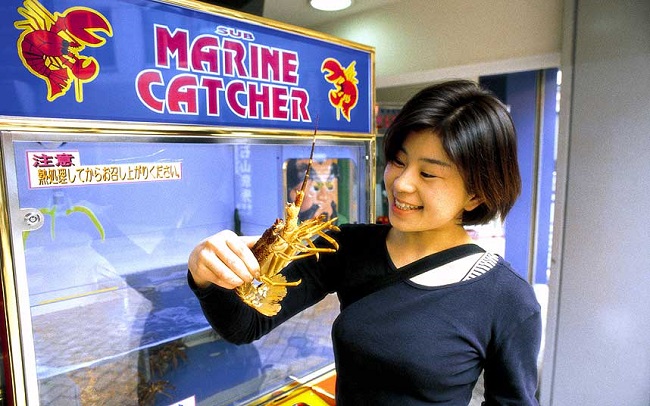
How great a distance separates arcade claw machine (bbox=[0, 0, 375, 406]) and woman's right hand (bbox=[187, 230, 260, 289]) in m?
0.55

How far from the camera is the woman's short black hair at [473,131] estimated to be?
2.86 ft

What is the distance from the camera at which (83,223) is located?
4.33ft

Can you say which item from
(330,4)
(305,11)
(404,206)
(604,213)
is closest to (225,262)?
(404,206)

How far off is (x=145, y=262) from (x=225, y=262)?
35.7 inches

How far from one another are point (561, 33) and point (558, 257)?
130 centimetres

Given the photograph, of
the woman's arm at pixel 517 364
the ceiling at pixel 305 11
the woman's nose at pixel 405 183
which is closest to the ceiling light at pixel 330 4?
the ceiling at pixel 305 11

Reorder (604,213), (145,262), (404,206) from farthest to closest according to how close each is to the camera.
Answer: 1. (604,213)
2. (145,262)
3. (404,206)

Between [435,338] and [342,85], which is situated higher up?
[342,85]

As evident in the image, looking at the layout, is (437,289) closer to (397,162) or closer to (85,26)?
(397,162)

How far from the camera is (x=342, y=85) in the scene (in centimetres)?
178

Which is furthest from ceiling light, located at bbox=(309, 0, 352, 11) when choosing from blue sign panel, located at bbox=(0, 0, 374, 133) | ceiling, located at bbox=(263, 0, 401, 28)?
blue sign panel, located at bbox=(0, 0, 374, 133)

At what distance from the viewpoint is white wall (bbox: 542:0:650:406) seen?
208cm

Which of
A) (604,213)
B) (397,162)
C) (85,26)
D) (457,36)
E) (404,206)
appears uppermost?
(457,36)

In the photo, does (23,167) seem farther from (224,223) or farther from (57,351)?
(224,223)
